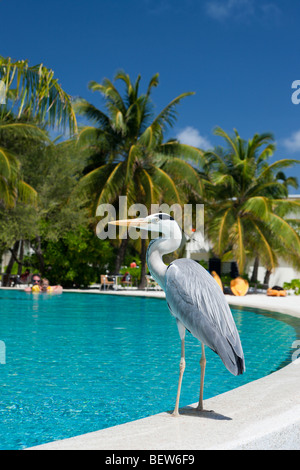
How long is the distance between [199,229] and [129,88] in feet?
27.0

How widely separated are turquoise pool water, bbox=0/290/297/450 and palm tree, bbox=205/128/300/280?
37.4ft

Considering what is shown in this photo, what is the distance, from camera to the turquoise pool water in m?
4.79

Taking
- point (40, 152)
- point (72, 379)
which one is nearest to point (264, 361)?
point (72, 379)

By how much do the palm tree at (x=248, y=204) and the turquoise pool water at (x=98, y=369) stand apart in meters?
11.4

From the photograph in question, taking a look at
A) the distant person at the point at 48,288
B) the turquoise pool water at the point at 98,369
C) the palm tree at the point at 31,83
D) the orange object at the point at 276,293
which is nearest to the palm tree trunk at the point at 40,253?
the distant person at the point at 48,288

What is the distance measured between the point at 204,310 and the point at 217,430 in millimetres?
823

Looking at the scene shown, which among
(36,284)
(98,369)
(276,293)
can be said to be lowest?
(98,369)

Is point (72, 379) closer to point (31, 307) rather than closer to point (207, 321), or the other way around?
point (207, 321)

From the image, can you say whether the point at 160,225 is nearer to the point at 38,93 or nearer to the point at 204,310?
the point at 204,310

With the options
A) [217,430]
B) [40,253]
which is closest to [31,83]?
[217,430]

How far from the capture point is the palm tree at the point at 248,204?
24.0 m

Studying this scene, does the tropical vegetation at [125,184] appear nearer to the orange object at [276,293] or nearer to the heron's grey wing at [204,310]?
the orange object at [276,293]

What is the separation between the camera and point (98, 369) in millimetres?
6902
